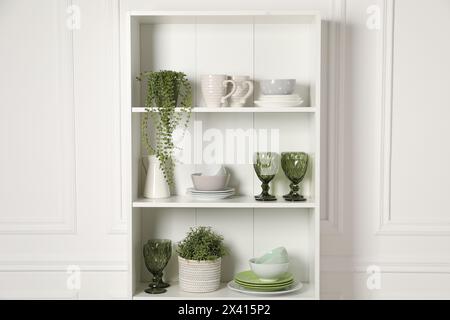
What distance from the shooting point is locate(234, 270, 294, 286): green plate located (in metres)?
2.41

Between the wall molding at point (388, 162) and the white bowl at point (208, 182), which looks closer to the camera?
the white bowl at point (208, 182)

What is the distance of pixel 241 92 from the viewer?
244 cm

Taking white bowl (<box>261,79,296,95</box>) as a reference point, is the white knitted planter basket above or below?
below

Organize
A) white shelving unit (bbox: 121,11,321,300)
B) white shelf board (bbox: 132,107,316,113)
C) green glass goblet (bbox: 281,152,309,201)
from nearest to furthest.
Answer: white shelf board (bbox: 132,107,316,113) → green glass goblet (bbox: 281,152,309,201) → white shelving unit (bbox: 121,11,321,300)

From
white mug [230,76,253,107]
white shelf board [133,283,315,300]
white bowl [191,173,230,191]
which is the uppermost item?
white mug [230,76,253,107]

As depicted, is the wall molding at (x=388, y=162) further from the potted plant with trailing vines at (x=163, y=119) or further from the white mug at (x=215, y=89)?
the potted plant with trailing vines at (x=163, y=119)

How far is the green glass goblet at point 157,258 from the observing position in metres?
2.47

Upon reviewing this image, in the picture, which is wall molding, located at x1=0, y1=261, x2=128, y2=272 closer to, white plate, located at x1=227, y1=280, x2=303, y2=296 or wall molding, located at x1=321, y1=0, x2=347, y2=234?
white plate, located at x1=227, y1=280, x2=303, y2=296

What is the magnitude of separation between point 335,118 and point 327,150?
0.44ft

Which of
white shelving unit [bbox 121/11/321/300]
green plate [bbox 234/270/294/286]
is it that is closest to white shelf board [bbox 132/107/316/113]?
white shelving unit [bbox 121/11/321/300]

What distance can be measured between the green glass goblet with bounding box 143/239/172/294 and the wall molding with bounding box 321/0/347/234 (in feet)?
2.15

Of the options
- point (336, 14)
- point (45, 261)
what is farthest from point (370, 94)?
point (45, 261)

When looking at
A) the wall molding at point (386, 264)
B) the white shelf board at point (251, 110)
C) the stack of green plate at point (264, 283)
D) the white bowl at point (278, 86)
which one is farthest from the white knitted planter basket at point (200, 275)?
the white bowl at point (278, 86)

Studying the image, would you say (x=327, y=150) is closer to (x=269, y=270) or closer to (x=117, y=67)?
(x=269, y=270)
